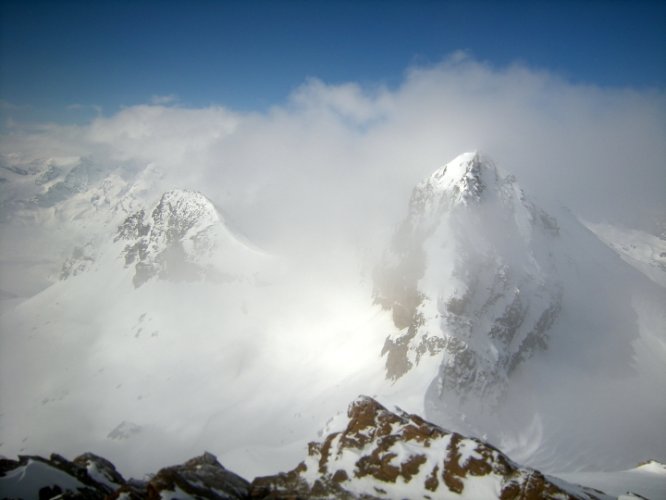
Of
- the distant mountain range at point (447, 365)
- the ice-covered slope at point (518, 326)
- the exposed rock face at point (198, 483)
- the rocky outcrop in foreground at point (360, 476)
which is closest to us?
the exposed rock face at point (198, 483)

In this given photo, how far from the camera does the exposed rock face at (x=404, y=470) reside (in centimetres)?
4575

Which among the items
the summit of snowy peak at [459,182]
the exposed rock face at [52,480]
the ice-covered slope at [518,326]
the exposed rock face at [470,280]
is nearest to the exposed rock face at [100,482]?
the exposed rock face at [52,480]

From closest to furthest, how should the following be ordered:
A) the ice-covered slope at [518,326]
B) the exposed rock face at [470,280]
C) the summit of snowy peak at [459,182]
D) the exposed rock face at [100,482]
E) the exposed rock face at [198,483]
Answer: the exposed rock face at [198,483] → the exposed rock face at [100,482] → the ice-covered slope at [518,326] → the exposed rock face at [470,280] → the summit of snowy peak at [459,182]

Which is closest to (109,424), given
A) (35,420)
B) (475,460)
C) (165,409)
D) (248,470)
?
(165,409)

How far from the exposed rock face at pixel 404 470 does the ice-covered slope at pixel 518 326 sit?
59.5 metres

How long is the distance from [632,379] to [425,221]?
294 ft

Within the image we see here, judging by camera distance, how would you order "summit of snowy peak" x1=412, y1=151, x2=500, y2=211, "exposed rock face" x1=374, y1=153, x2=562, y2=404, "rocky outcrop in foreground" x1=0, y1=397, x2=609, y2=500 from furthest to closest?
"summit of snowy peak" x1=412, y1=151, x2=500, y2=211
"exposed rock face" x1=374, y1=153, x2=562, y2=404
"rocky outcrop in foreground" x1=0, y1=397, x2=609, y2=500

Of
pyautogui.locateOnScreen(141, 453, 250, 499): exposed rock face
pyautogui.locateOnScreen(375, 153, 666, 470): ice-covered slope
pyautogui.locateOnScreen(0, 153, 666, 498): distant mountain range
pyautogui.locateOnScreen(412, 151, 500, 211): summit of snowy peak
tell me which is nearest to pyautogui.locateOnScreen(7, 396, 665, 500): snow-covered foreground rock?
pyautogui.locateOnScreen(141, 453, 250, 499): exposed rock face

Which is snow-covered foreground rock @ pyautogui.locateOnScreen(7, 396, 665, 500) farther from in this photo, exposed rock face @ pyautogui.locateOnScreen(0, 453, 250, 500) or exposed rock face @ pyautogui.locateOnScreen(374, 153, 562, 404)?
exposed rock face @ pyautogui.locateOnScreen(374, 153, 562, 404)

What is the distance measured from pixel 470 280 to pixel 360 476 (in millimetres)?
104621

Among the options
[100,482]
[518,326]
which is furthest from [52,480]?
[518,326]

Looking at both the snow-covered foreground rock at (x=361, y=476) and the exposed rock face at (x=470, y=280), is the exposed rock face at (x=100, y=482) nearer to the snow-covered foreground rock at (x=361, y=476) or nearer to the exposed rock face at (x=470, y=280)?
the snow-covered foreground rock at (x=361, y=476)

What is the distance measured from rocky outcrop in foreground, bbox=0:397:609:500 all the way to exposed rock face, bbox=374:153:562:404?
68.3 metres

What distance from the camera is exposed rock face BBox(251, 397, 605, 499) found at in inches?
1801
